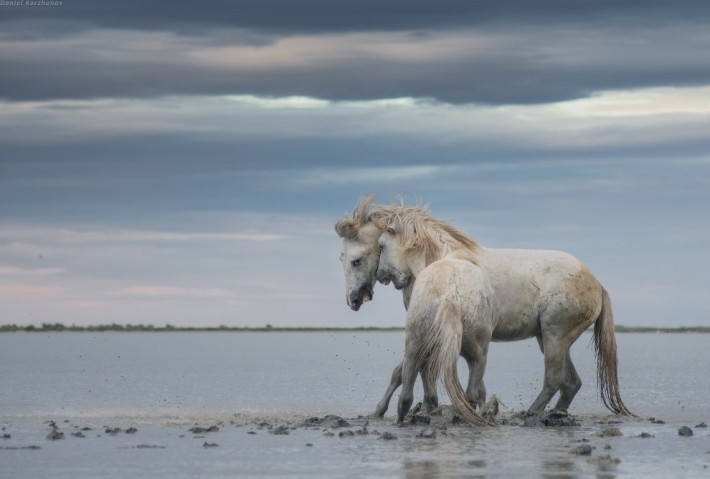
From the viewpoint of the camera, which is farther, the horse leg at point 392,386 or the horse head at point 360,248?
the horse head at point 360,248

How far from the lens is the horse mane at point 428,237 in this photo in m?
18.5

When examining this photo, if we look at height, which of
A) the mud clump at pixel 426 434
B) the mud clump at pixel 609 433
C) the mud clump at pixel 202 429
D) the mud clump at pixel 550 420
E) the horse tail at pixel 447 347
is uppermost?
the horse tail at pixel 447 347

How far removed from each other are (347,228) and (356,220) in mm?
187

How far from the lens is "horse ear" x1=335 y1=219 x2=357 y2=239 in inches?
774

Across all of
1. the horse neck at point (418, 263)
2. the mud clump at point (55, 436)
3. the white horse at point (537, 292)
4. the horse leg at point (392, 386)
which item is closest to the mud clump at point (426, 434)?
the horse leg at point (392, 386)

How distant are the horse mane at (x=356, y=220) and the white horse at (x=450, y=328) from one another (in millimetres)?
2483

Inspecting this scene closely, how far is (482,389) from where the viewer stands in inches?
700

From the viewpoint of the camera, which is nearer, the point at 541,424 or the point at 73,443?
the point at 73,443

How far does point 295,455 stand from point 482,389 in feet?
11.1

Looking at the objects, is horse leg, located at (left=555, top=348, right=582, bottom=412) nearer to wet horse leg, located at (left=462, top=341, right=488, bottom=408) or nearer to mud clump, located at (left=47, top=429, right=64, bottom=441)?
wet horse leg, located at (left=462, top=341, right=488, bottom=408)

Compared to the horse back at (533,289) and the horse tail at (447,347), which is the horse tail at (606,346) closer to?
the horse back at (533,289)

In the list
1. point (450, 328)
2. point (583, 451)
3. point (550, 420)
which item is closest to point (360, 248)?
point (450, 328)

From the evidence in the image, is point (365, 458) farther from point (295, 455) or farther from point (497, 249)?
point (497, 249)

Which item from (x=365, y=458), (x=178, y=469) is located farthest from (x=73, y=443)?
(x=365, y=458)
